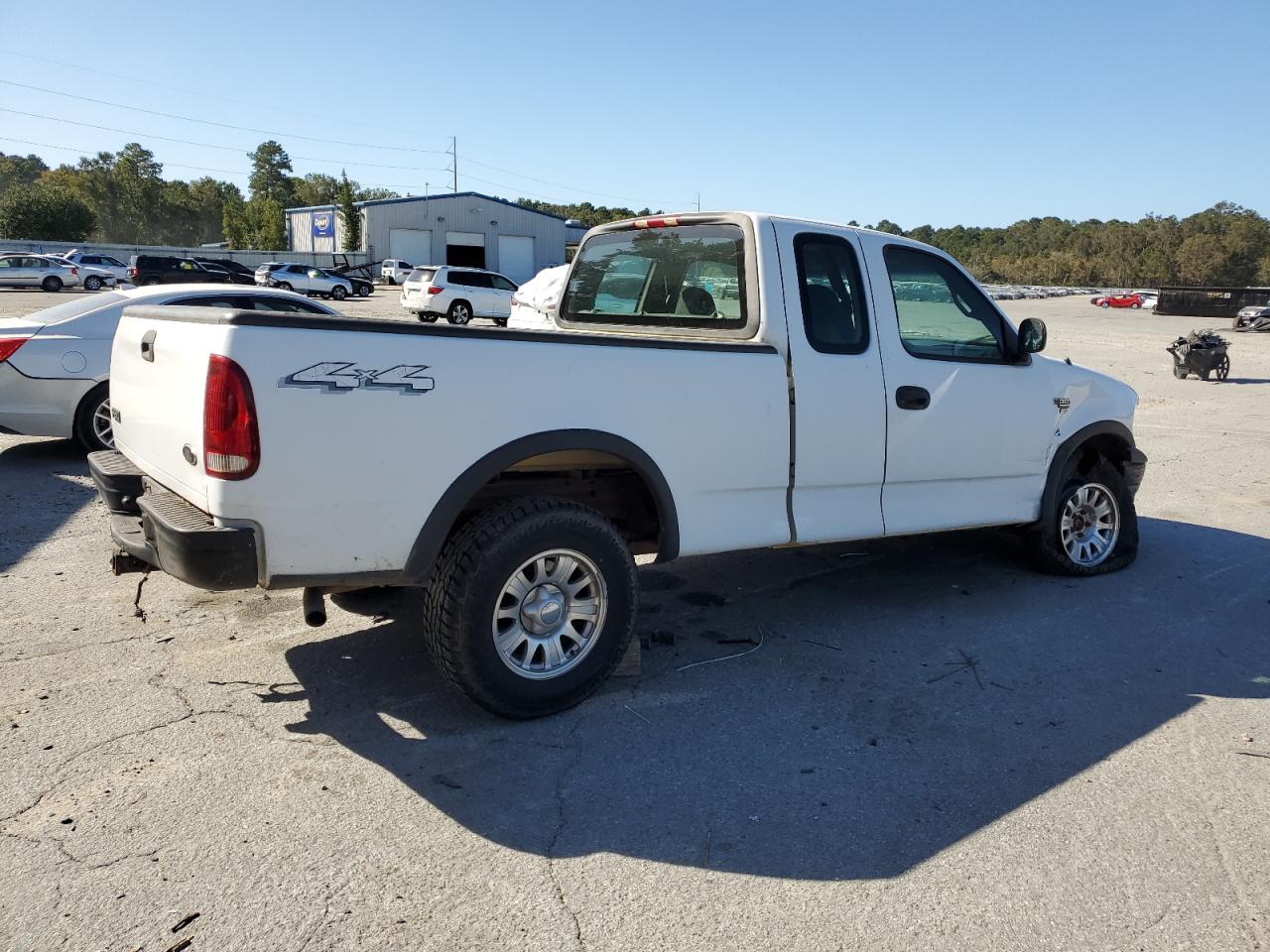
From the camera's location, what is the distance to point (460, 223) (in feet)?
196

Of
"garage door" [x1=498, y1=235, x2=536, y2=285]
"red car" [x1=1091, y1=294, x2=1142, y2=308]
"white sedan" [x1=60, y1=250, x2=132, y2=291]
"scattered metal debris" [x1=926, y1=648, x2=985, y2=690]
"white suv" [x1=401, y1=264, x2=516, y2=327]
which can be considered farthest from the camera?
"red car" [x1=1091, y1=294, x2=1142, y2=308]

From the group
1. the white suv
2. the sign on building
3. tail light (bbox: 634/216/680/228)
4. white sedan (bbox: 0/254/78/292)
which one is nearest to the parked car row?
the white suv

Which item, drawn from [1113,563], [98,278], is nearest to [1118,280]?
[98,278]

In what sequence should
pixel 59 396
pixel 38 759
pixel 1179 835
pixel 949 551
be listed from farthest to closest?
1. pixel 59 396
2. pixel 949 551
3. pixel 38 759
4. pixel 1179 835

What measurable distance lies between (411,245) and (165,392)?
193 feet

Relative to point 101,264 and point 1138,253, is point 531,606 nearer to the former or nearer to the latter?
point 101,264

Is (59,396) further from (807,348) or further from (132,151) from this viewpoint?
(132,151)

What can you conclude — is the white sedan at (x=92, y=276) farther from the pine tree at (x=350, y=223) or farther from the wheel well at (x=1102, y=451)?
the wheel well at (x=1102, y=451)

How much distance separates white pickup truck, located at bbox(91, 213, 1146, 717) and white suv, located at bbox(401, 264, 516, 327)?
24.9 m

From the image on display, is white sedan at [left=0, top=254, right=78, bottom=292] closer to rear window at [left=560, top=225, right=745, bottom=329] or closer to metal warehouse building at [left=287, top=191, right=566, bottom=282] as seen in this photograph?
metal warehouse building at [left=287, top=191, right=566, bottom=282]

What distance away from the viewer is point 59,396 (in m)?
7.76

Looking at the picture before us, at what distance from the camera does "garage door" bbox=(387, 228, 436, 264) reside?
5853cm

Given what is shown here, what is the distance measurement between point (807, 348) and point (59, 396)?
21.7 feet

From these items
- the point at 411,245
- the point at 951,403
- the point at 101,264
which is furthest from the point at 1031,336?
the point at 411,245
